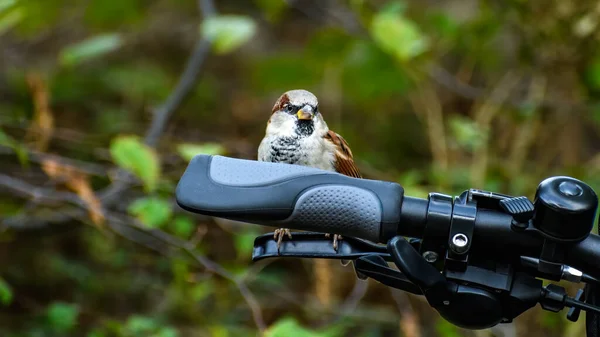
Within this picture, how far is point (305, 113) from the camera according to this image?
1819 mm

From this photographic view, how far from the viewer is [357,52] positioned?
3.94m

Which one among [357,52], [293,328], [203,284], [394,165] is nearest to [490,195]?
[293,328]

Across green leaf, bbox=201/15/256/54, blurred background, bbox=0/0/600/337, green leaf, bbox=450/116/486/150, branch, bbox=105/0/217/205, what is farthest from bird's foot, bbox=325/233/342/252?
green leaf, bbox=450/116/486/150

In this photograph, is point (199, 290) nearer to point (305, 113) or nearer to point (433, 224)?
point (305, 113)

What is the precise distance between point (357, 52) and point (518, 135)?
0.95 meters

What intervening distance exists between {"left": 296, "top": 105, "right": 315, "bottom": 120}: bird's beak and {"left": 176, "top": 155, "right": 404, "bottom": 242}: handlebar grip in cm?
86

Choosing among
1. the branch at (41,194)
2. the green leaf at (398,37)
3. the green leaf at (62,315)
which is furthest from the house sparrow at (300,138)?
the green leaf at (62,315)

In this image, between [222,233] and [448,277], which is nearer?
[448,277]

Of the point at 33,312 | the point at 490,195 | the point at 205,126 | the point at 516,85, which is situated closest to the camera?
the point at 490,195

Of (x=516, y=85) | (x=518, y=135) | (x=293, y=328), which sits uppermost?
(x=516, y=85)

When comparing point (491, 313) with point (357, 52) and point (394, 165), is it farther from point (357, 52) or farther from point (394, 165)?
point (394, 165)

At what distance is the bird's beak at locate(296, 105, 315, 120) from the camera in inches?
71.6

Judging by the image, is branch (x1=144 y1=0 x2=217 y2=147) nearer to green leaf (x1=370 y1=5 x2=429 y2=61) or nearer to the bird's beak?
green leaf (x1=370 y1=5 x2=429 y2=61)

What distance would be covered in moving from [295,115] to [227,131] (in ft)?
9.35
